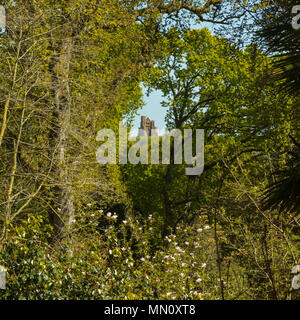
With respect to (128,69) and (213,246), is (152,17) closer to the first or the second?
(128,69)

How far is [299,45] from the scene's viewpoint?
11.6ft

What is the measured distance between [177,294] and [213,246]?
158 inches

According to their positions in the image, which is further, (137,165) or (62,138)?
(137,165)

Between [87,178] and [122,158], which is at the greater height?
[122,158]

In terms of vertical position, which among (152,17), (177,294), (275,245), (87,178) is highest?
(152,17)

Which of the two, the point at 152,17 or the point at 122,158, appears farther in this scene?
the point at 122,158

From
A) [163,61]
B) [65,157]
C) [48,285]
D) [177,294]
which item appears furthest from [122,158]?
[48,285]

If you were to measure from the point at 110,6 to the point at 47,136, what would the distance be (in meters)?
4.01

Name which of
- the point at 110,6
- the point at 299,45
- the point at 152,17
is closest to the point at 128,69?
the point at 152,17

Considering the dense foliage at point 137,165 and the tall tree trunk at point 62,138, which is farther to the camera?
the tall tree trunk at point 62,138

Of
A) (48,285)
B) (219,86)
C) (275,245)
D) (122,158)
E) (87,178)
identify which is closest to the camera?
(48,285)

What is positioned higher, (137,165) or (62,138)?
(137,165)

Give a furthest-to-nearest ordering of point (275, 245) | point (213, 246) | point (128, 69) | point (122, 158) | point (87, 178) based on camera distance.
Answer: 1. point (122, 158)
2. point (128, 69)
3. point (213, 246)
4. point (87, 178)
5. point (275, 245)

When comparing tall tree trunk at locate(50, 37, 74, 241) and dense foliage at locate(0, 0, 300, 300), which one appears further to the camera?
tall tree trunk at locate(50, 37, 74, 241)
